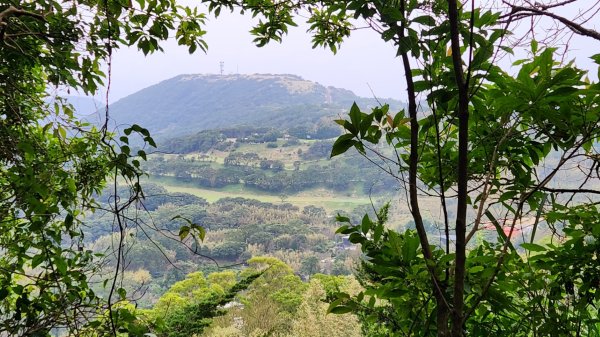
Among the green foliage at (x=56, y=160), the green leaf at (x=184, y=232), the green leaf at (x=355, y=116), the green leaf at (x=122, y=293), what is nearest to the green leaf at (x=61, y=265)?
the green foliage at (x=56, y=160)

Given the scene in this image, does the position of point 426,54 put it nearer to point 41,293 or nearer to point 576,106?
point 576,106

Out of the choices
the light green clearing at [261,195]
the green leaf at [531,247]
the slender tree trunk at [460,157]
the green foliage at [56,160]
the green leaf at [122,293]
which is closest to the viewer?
the slender tree trunk at [460,157]

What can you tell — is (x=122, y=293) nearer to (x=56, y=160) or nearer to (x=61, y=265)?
(x=61, y=265)

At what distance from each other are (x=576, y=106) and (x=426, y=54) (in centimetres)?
33

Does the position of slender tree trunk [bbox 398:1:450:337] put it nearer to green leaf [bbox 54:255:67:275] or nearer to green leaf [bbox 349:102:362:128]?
green leaf [bbox 349:102:362:128]

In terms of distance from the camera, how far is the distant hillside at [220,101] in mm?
69812

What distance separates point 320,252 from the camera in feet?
98.5

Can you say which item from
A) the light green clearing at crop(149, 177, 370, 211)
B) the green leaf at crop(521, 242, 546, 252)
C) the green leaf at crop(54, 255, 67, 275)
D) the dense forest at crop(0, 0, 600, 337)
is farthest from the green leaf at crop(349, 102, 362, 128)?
the light green clearing at crop(149, 177, 370, 211)

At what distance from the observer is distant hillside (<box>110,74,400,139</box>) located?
6981 cm

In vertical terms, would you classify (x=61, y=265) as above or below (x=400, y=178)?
below

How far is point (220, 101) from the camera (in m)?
81.6

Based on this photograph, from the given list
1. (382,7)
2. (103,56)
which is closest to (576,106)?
(382,7)

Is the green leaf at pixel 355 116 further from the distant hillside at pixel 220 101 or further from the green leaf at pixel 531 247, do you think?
the distant hillside at pixel 220 101

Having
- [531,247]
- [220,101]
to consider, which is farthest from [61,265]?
[220,101]
